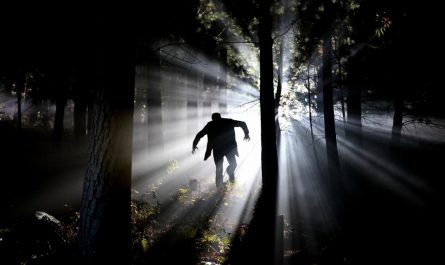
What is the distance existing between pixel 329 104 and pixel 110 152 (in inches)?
386

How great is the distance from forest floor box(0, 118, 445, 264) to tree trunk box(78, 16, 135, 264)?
0.59 meters

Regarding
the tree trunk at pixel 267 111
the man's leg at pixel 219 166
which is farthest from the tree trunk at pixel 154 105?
the tree trunk at pixel 267 111

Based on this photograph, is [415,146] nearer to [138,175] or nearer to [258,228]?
[138,175]

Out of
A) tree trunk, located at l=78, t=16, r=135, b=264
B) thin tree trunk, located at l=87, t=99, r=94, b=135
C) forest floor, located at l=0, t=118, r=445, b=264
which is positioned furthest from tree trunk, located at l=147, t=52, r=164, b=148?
tree trunk, located at l=78, t=16, r=135, b=264

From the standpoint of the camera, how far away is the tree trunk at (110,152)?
3830 millimetres

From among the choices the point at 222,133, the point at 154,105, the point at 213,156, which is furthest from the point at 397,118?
the point at 154,105

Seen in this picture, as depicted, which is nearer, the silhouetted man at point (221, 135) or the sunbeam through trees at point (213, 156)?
the sunbeam through trees at point (213, 156)

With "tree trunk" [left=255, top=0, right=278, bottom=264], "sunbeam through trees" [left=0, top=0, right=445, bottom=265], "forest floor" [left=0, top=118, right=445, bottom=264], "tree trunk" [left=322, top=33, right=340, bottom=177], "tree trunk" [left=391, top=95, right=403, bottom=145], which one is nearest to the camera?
"sunbeam through trees" [left=0, top=0, right=445, bottom=265]

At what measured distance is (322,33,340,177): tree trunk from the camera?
1177cm

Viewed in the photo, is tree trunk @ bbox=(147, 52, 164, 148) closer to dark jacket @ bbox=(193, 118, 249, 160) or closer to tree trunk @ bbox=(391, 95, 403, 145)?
dark jacket @ bbox=(193, 118, 249, 160)

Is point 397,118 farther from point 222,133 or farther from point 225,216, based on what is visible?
point 225,216

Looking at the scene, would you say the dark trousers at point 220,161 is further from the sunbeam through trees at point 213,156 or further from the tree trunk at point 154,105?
the tree trunk at point 154,105

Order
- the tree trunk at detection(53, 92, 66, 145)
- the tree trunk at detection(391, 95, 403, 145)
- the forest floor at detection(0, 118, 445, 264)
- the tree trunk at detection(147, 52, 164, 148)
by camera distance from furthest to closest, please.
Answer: the tree trunk at detection(53, 92, 66, 145) < the tree trunk at detection(391, 95, 403, 145) < the tree trunk at detection(147, 52, 164, 148) < the forest floor at detection(0, 118, 445, 264)

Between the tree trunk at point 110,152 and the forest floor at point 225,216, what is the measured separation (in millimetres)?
592
